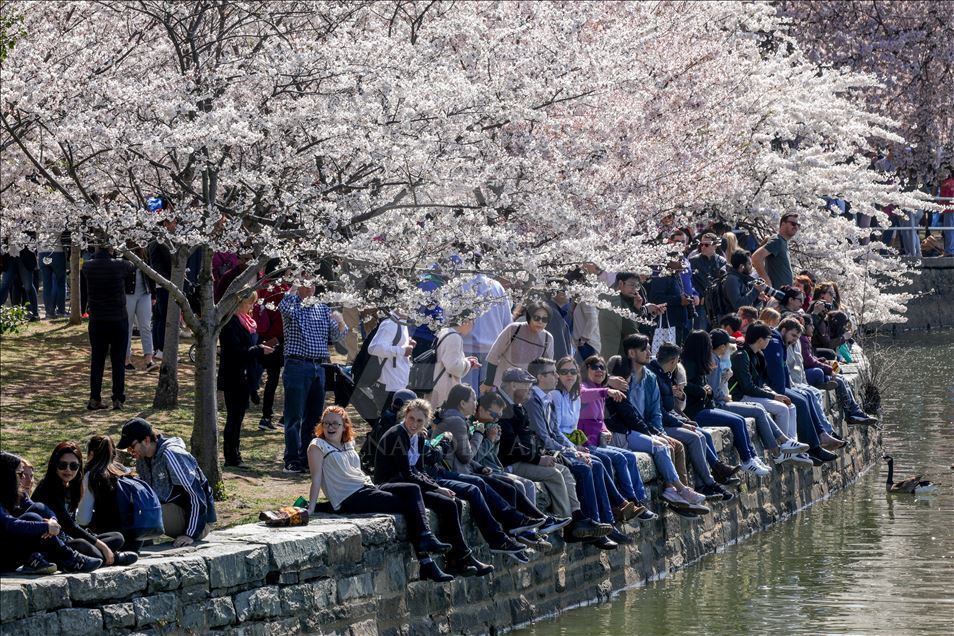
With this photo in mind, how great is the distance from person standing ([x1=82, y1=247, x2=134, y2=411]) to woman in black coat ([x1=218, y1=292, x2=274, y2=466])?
2400 millimetres

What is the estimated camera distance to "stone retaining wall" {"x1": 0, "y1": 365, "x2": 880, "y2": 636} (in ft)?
28.7

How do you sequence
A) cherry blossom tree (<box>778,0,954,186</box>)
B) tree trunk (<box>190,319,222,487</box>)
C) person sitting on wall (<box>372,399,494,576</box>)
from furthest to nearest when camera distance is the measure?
cherry blossom tree (<box>778,0,954,186</box>) → tree trunk (<box>190,319,222,487</box>) → person sitting on wall (<box>372,399,494,576</box>)

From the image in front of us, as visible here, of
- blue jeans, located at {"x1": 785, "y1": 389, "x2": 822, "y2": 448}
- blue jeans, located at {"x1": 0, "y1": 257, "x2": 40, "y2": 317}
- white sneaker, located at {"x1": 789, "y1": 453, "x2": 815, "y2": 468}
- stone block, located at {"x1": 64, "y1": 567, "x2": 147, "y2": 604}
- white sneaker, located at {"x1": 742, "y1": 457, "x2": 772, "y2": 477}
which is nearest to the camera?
stone block, located at {"x1": 64, "y1": 567, "x2": 147, "y2": 604}

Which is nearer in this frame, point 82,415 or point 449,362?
point 449,362

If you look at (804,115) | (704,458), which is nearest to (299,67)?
(704,458)

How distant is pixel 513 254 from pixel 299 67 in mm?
2296

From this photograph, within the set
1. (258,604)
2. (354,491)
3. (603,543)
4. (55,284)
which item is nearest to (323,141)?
(354,491)

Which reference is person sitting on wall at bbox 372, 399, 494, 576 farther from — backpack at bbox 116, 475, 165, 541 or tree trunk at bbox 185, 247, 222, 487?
tree trunk at bbox 185, 247, 222, 487

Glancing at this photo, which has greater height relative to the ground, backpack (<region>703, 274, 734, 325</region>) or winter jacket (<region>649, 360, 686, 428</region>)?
backpack (<region>703, 274, 734, 325</region>)

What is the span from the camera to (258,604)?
32.5 ft

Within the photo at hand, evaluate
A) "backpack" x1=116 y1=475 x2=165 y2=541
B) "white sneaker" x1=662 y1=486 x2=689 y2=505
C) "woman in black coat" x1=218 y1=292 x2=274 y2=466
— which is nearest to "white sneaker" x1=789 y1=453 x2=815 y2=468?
"white sneaker" x1=662 y1=486 x2=689 y2=505

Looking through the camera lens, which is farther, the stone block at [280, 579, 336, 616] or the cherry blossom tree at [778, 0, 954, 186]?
the cherry blossom tree at [778, 0, 954, 186]

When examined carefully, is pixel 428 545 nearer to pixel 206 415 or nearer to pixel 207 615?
pixel 207 615

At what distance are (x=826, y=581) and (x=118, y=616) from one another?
291 inches
